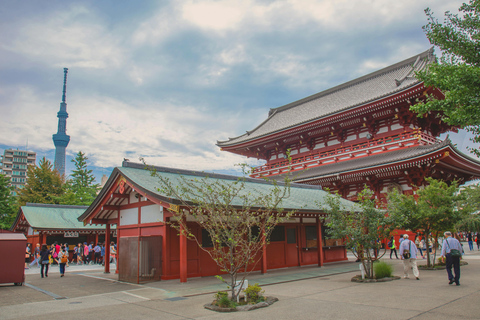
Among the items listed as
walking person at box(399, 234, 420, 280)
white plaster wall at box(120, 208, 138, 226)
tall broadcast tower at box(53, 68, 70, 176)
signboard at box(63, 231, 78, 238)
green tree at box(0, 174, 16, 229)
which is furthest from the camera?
tall broadcast tower at box(53, 68, 70, 176)

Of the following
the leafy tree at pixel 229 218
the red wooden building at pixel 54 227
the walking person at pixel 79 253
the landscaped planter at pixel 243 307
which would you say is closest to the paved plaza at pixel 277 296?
the landscaped planter at pixel 243 307

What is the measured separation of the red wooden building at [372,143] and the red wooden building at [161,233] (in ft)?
27.0

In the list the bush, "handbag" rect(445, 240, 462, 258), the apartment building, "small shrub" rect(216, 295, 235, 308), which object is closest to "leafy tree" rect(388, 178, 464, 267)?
the bush

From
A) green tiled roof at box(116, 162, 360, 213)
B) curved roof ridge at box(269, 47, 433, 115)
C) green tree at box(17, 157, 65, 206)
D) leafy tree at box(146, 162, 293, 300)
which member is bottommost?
leafy tree at box(146, 162, 293, 300)

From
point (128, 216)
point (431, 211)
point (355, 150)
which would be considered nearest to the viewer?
point (431, 211)

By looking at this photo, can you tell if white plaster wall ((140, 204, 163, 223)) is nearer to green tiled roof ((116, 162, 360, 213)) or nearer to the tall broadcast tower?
Answer: green tiled roof ((116, 162, 360, 213))

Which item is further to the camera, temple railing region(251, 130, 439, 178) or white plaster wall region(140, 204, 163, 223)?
temple railing region(251, 130, 439, 178)

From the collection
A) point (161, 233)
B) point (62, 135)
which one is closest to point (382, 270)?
point (161, 233)

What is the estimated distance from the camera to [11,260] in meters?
13.9

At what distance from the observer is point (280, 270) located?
55.4 feet

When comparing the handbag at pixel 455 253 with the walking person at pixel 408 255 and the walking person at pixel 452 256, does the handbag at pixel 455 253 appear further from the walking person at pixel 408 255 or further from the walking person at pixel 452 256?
the walking person at pixel 408 255

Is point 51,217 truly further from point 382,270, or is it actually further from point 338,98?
point 338,98

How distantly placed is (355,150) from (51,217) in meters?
25.5

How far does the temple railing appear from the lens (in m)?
24.5
